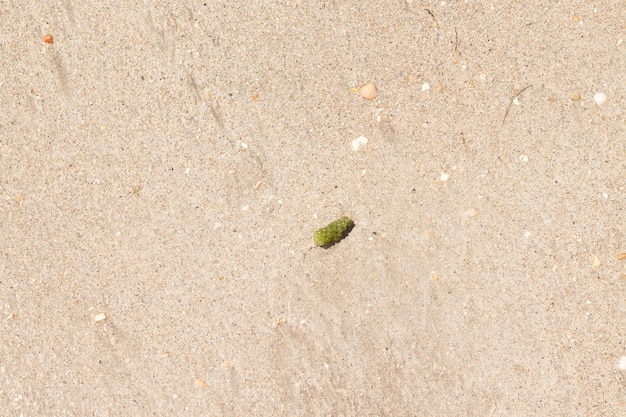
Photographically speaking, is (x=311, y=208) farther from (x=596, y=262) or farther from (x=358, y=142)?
(x=596, y=262)

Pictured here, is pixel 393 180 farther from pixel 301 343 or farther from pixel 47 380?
pixel 47 380

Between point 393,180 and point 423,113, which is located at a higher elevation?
point 423,113

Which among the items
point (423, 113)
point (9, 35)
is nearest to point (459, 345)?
point (423, 113)

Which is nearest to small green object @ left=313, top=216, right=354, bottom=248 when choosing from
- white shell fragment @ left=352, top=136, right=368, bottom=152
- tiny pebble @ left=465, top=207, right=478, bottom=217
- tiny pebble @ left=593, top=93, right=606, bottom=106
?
white shell fragment @ left=352, top=136, right=368, bottom=152

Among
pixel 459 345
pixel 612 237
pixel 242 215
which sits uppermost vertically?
pixel 242 215

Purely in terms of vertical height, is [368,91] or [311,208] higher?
[368,91]

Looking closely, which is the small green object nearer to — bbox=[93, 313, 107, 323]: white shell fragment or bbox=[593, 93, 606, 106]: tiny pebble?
bbox=[93, 313, 107, 323]: white shell fragment

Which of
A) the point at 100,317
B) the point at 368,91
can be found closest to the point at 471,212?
the point at 368,91

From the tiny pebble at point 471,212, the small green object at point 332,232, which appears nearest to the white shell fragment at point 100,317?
the small green object at point 332,232
